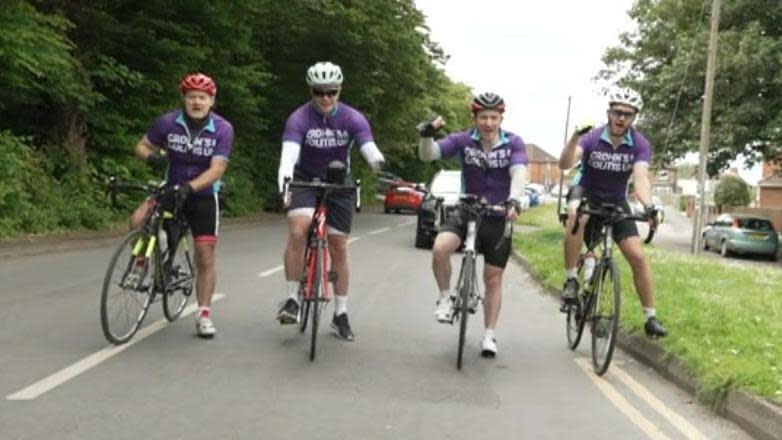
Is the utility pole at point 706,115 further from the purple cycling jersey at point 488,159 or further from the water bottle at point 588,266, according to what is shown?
the purple cycling jersey at point 488,159

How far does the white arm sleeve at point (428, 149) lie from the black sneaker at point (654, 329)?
2210 millimetres

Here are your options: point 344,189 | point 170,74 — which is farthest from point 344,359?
point 170,74

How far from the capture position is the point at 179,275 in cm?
733

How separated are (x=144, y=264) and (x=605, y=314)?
11.7ft

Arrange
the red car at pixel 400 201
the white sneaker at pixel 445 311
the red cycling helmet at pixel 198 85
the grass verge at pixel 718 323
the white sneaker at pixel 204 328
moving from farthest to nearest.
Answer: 1. the red car at pixel 400 201
2. the white sneaker at pixel 204 328
3. the red cycling helmet at pixel 198 85
4. the white sneaker at pixel 445 311
5. the grass verge at pixel 718 323

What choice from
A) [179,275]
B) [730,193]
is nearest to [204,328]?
[179,275]

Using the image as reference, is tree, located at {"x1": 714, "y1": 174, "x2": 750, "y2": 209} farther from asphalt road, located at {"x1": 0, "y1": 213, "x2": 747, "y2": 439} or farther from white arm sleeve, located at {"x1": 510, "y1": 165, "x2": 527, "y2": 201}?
white arm sleeve, located at {"x1": 510, "y1": 165, "x2": 527, "y2": 201}

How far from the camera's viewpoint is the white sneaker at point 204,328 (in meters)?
7.13

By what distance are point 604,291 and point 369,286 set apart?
5.04 m

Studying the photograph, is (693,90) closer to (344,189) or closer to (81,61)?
(81,61)

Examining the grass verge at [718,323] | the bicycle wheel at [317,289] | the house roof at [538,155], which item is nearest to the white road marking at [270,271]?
the grass verge at [718,323]

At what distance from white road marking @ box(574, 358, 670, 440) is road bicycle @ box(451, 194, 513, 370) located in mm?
1003

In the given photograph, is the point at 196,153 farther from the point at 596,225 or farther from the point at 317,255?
the point at 596,225

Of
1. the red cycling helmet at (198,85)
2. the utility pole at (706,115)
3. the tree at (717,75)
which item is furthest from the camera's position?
the tree at (717,75)
